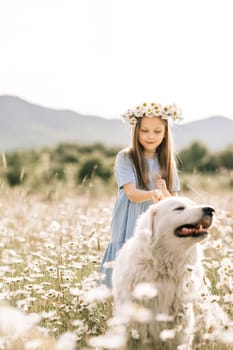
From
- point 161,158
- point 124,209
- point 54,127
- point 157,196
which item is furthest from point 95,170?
point 54,127

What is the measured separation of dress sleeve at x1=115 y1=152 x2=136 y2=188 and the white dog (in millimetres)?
1049

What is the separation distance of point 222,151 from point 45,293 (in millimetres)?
26317

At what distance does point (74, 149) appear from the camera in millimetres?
30328

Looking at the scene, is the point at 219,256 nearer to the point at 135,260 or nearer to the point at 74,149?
the point at 135,260

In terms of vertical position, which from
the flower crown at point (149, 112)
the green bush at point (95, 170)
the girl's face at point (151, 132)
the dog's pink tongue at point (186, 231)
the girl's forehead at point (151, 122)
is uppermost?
the flower crown at point (149, 112)

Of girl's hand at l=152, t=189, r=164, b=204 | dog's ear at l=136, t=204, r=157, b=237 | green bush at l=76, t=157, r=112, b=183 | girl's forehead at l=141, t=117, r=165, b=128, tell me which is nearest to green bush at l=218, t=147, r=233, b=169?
green bush at l=76, t=157, r=112, b=183

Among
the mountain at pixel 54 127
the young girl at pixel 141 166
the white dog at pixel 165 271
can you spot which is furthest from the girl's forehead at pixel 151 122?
the mountain at pixel 54 127

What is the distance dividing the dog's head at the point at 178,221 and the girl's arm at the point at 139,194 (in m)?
0.58

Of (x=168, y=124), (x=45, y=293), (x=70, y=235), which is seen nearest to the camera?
(x=45, y=293)

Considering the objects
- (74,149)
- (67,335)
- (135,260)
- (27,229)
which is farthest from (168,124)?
(74,149)

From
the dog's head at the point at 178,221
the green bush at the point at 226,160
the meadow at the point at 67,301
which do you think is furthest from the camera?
the green bush at the point at 226,160

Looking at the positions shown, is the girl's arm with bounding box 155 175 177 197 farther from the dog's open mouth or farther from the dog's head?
the dog's open mouth

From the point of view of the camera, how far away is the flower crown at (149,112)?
532 cm

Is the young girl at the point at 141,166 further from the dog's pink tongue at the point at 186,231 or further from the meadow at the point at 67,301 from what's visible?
the dog's pink tongue at the point at 186,231
